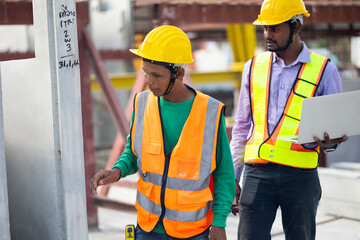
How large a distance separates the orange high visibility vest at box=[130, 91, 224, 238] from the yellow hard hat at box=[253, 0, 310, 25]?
745mm

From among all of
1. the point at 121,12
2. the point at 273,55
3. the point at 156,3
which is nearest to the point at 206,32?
the point at 121,12

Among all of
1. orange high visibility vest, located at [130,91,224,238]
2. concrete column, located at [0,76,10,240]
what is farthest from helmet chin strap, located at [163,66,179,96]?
concrete column, located at [0,76,10,240]

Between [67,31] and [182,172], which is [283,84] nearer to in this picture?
[182,172]

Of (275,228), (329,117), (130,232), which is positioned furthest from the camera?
(275,228)

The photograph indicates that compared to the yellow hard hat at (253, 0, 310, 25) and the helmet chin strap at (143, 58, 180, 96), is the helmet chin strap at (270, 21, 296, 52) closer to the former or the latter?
the yellow hard hat at (253, 0, 310, 25)

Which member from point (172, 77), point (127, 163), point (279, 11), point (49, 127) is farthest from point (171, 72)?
point (279, 11)

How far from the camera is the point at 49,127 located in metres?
2.71

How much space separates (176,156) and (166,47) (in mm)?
503

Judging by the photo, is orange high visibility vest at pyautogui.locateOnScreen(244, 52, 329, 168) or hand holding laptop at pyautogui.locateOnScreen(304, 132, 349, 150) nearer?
hand holding laptop at pyautogui.locateOnScreen(304, 132, 349, 150)

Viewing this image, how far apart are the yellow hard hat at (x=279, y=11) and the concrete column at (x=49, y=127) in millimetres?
1089

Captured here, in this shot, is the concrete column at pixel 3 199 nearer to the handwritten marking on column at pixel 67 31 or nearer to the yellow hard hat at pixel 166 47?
the handwritten marking on column at pixel 67 31

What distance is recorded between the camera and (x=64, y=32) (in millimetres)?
2654

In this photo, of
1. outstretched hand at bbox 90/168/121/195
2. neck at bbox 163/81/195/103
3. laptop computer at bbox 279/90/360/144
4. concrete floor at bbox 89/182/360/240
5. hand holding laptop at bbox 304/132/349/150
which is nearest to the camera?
outstretched hand at bbox 90/168/121/195

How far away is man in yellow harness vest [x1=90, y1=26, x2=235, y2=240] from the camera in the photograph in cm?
254
